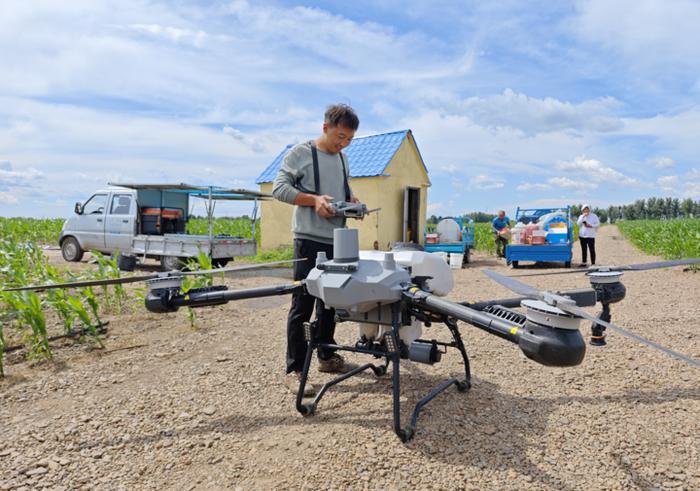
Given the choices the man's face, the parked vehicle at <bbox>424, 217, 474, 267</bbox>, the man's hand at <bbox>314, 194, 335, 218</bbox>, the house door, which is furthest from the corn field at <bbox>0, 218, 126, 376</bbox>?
the house door

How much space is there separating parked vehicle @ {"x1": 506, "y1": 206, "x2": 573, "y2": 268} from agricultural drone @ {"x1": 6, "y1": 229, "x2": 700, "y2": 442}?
10063mm

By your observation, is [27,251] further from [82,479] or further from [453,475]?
[453,475]

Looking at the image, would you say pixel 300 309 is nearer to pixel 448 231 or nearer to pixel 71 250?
pixel 448 231

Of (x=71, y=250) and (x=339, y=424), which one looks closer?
(x=339, y=424)

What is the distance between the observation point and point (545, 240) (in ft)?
42.3

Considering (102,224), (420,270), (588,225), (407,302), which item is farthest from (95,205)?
(588,225)

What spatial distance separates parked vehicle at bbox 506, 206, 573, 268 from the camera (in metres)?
12.6

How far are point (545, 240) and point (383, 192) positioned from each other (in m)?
4.89

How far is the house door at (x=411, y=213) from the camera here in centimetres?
1492

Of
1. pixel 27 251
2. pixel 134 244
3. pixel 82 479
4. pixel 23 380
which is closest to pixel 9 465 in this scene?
pixel 82 479

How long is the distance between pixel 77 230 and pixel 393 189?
30.8 ft

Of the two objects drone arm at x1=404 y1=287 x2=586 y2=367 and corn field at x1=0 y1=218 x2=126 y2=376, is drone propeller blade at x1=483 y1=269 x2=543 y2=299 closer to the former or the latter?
drone arm at x1=404 y1=287 x2=586 y2=367

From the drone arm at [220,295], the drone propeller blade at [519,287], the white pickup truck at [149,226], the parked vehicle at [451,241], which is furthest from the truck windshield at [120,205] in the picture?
the drone propeller blade at [519,287]

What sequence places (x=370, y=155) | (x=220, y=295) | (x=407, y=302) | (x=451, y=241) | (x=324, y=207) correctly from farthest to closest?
(x=370, y=155) → (x=451, y=241) → (x=324, y=207) → (x=220, y=295) → (x=407, y=302)
